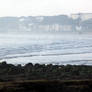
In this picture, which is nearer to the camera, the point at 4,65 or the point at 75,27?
the point at 4,65

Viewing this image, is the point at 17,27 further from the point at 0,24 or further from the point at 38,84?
the point at 38,84

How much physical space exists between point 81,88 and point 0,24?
139 meters

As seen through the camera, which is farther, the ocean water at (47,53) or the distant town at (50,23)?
the distant town at (50,23)

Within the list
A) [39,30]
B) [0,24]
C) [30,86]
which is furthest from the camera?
[39,30]

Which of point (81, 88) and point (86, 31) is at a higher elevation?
point (81, 88)

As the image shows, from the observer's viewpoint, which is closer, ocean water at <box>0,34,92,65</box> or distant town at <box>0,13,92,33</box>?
ocean water at <box>0,34,92,65</box>

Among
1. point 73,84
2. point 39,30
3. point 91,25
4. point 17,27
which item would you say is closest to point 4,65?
point 73,84

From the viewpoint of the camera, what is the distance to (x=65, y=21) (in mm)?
135500

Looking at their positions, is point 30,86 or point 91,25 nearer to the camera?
point 30,86

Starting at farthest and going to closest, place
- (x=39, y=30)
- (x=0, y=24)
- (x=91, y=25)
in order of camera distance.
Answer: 1. (x=39, y=30)
2. (x=0, y=24)
3. (x=91, y=25)

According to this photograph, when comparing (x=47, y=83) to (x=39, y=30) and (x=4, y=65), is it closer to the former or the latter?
(x=4, y=65)

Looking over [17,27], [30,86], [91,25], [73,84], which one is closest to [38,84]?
[30,86]

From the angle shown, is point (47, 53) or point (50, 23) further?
point (50, 23)

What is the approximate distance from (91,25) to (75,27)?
8.32 meters
